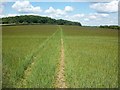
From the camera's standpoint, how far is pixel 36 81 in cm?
820

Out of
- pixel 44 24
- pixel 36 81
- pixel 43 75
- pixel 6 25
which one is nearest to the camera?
pixel 36 81

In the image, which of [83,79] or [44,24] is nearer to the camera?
[83,79]

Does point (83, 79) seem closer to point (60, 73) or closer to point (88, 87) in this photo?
point (88, 87)

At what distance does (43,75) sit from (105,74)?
217 centimetres

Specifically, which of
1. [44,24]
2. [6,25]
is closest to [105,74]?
[6,25]

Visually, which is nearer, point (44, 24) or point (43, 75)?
point (43, 75)

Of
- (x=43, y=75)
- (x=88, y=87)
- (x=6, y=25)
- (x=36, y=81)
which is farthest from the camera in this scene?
(x=6, y=25)

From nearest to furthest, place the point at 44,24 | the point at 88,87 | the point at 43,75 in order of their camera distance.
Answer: the point at 88,87
the point at 43,75
the point at 44,24

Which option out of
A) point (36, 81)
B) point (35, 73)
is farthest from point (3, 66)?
point (36, 81)

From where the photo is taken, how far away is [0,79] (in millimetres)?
8539

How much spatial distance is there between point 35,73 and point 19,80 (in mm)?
848

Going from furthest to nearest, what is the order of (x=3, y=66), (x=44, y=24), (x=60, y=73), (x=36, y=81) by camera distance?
(x=44, y=24)
(x=3, y=66)
(x=60, y=73)
(x=36, y=81)

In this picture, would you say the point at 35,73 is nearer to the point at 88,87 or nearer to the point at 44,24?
the point at 88,87

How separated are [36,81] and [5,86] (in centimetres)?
93
